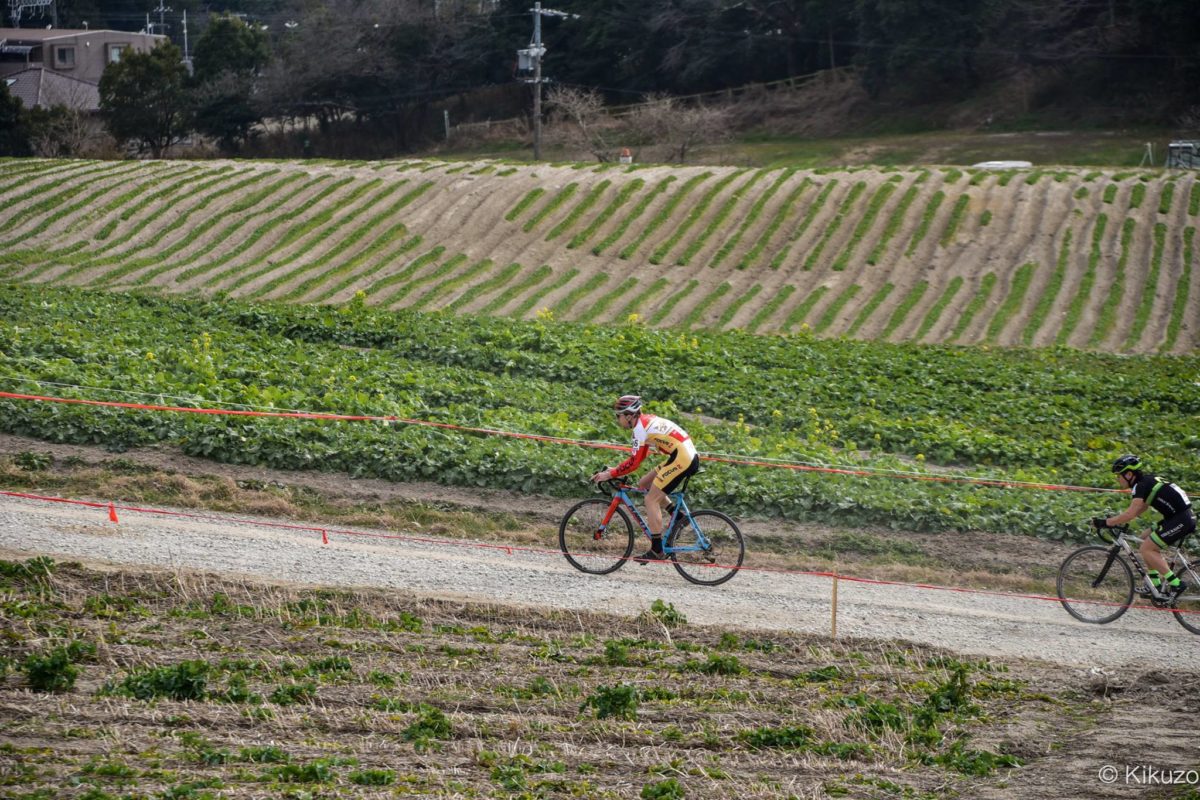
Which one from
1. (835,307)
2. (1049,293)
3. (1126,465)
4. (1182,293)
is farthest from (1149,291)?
(1126,465)

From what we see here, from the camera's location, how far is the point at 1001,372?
26.8 metres

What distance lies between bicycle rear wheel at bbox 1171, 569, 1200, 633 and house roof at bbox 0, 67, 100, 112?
253 ft

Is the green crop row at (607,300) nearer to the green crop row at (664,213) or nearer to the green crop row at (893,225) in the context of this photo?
the green crop row at (664,213)

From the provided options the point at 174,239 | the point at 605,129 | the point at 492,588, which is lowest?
the point at 492,588

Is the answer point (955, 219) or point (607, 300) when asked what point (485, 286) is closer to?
point (607, 300)

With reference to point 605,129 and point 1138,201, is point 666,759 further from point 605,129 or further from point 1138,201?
point 605,129

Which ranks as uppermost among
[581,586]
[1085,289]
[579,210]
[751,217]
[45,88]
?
[45,88]

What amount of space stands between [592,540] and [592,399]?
26.5 feet

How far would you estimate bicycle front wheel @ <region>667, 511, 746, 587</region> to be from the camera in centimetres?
1416

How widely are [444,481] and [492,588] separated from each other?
3809 mm

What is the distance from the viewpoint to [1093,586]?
47.4 ft

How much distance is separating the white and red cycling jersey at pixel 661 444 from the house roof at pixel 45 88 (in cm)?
7412

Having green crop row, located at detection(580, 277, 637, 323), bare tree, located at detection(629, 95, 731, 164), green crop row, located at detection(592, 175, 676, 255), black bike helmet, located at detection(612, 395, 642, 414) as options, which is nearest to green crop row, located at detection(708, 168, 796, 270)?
green crop row, located at detection(580, 277, 637, 323)

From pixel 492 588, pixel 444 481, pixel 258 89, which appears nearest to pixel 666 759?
pixel 492 588
